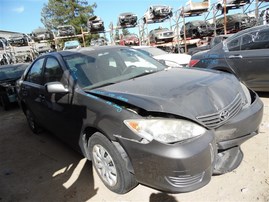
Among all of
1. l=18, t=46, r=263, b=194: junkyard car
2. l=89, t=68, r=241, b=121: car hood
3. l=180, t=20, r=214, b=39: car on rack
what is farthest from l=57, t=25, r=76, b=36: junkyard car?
l=89, t=68, r=241, b=121: car hood

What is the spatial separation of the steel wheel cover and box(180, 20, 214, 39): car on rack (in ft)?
48.6

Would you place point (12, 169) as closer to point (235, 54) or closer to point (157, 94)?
point (157, 94)

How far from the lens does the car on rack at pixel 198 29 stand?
15.7 metres

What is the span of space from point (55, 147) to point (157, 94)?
2486 millimetres

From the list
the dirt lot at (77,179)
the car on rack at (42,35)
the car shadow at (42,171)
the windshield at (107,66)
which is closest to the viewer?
the dirt lot at (77,179)

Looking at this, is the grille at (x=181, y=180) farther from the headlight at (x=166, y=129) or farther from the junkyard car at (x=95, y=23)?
the junkyard car at (x=95, y=23)

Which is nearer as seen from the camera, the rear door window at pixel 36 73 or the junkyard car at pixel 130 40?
the rear door window at pixel 36 73

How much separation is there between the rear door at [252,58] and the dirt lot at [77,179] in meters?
0.77

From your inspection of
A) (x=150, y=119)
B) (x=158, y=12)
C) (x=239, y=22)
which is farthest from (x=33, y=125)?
(x=158, y=12)

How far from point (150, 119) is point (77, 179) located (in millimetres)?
1499

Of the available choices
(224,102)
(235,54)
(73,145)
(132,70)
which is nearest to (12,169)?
(73,145)

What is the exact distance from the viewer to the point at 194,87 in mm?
2449

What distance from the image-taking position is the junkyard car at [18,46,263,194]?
201cm

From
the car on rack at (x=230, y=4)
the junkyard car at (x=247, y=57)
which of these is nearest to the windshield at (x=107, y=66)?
the junkyard car at (x=247, y=57)
